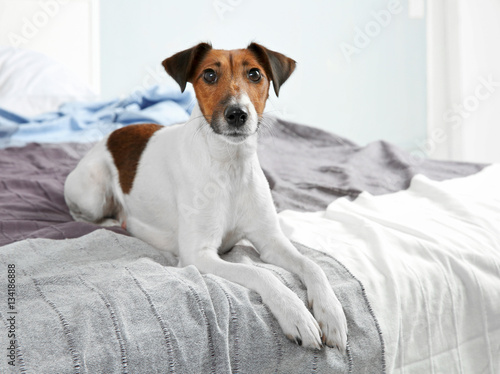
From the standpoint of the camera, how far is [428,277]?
1587 mm

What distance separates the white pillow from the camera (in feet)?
13.6

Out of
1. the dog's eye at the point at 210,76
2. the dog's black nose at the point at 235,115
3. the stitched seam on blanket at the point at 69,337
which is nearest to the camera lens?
the stitched seam on blanket at the point at 69,337

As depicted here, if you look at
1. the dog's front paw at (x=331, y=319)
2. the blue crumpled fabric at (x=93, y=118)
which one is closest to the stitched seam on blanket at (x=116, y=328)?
the dog's front paw at (x=331, y=319)

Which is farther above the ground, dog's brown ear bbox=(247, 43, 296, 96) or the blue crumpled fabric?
dog's brown ear bbox=(247, 43, 296, 96)

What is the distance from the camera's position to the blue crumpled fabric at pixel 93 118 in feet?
11.4

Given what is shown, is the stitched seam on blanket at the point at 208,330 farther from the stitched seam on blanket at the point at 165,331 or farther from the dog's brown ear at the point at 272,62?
the dog's brown ear at the point at 272,62

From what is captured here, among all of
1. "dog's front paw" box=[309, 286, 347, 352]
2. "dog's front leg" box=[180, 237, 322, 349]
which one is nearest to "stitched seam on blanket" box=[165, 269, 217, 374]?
"dog's front leg" box=[180, 237, 322, 349]

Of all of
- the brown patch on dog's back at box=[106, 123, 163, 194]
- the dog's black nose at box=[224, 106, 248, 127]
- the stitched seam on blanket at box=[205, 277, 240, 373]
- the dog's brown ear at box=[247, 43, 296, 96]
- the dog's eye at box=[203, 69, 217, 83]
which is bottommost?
the stitched seam on blanket at box=[205, 277, 240, 373]

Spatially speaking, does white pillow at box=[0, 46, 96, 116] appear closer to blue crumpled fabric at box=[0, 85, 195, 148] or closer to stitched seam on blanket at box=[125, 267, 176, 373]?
blue crumpled fabric at box=[0, 85, 195, 148]

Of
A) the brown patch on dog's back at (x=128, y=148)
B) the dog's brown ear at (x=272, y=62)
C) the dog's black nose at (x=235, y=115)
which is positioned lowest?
the brown patch on dog's back at (x=128, y=148)

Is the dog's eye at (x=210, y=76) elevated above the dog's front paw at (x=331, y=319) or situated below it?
above

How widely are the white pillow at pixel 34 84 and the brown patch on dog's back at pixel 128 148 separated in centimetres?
188

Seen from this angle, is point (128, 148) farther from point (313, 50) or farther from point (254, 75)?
point (313, 50)

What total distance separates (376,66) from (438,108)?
33.2 inches
